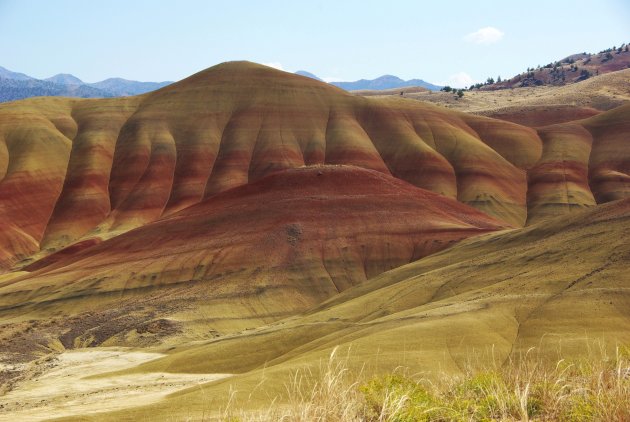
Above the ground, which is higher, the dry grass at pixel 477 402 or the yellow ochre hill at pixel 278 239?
the dry grass at pixel 477 402

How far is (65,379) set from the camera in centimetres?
3666

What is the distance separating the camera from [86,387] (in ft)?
107

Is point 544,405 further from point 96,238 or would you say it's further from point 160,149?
point 160,149

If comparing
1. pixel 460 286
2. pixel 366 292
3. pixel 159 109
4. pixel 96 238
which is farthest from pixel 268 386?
pixel 159 109

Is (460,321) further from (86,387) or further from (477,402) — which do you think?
(86,387)

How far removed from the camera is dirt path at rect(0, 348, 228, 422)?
22.3 metres

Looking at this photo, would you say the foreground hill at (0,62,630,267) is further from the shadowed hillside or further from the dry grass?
the dry grass

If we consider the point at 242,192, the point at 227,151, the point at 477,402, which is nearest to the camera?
the point at 477,402

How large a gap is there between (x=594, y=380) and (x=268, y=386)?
10.9 meters

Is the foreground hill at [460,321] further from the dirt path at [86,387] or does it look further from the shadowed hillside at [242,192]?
the shadowed hillside at [242,192]

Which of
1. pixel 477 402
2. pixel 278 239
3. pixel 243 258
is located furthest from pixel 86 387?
pixel 278 239

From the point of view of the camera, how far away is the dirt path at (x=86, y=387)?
22266mm

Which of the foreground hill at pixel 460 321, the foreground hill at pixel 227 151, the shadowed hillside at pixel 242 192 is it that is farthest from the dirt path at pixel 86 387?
the foreground hill at pixel 227 151

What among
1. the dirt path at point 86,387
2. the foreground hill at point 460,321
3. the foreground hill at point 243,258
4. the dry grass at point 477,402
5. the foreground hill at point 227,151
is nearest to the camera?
the dry grass at point 477,402
